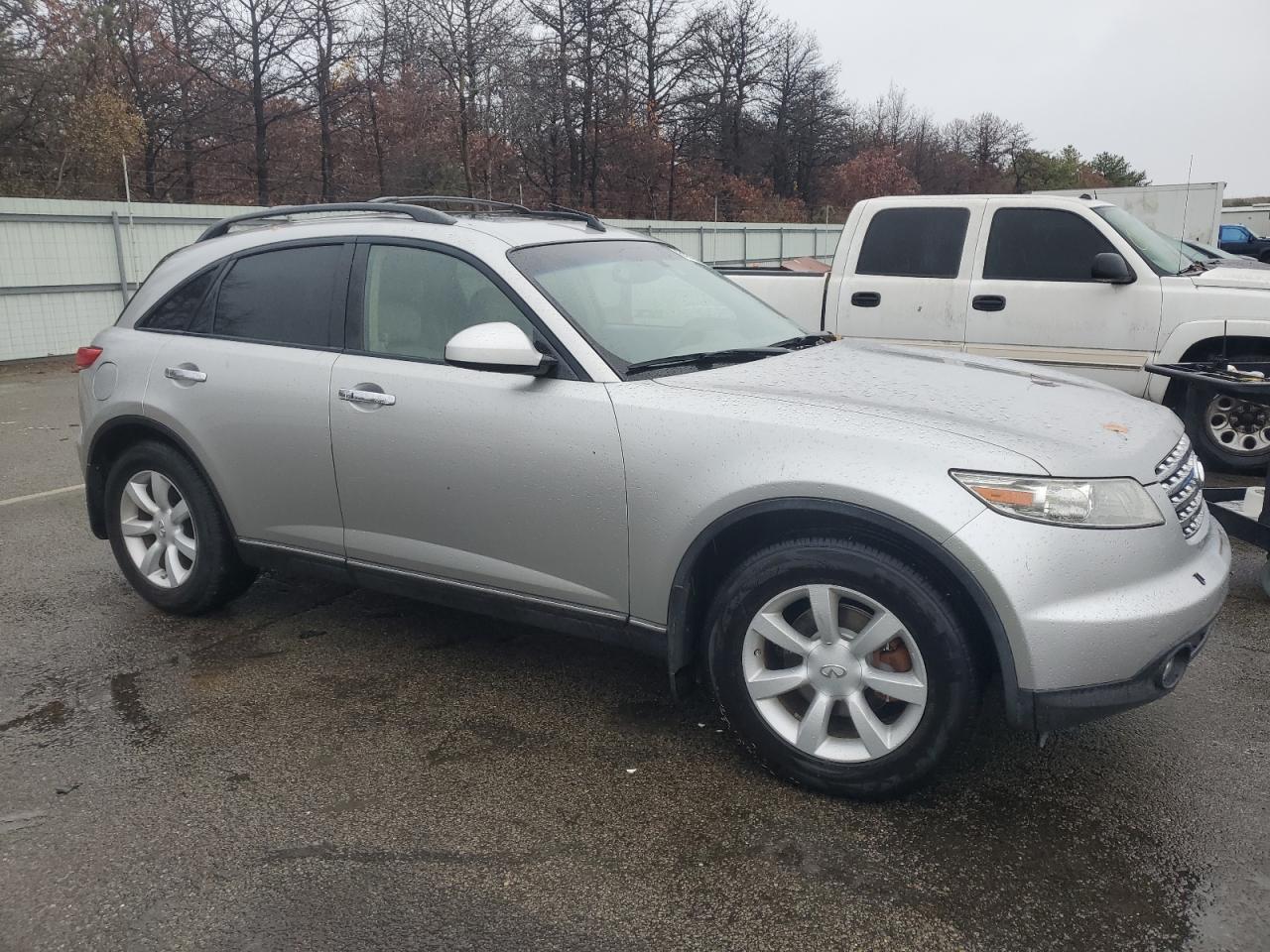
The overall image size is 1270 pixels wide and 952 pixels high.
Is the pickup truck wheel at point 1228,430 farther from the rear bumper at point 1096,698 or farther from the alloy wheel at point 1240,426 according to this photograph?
the rear bumper at point 1096,698

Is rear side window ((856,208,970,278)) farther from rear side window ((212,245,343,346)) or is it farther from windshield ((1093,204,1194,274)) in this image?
rear side window ((212,245,343,346))

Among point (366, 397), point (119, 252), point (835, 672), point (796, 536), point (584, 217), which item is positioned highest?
point (584, 217)

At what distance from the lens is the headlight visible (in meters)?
2.74

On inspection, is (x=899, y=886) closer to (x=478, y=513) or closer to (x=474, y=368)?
(x=478, y=513)

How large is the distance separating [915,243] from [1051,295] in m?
1.04

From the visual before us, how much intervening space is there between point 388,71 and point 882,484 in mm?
33200

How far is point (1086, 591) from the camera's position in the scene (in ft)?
8.86

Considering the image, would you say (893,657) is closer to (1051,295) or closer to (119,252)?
(1051,295)

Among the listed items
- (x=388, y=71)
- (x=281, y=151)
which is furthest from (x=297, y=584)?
(x=388, y=71)

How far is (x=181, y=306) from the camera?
454 centimetres

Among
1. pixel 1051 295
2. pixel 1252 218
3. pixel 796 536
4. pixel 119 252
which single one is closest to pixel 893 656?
pixel 796 536

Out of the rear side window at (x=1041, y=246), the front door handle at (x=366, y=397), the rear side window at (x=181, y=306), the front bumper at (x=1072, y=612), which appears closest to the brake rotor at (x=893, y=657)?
the front bumper at (x=1072, y=612)

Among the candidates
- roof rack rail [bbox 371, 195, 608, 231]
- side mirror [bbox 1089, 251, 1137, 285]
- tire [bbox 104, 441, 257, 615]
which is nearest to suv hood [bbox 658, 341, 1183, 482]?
roof rack rail [bbox 371, 195, 608, 231]

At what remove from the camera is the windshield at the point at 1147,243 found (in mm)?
7145
